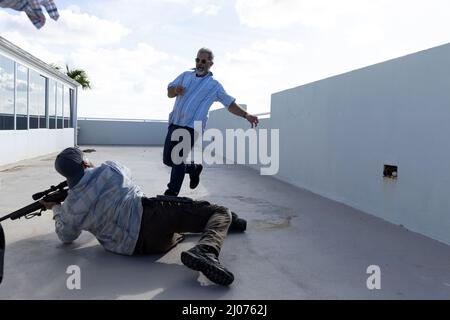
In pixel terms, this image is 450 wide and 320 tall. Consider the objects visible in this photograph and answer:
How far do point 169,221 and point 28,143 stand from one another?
8453mm

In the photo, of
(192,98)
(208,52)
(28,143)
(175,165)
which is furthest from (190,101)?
(28,143)

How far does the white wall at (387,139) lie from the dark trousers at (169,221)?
1902 mm

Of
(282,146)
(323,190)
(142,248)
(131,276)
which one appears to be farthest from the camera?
(282,146)

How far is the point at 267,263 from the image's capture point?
A: 2.57 metres

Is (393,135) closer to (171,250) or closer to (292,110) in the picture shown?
(171,250)

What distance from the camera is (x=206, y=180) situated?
6.69 meters

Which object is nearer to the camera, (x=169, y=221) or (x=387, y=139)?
(x=169, y=221)

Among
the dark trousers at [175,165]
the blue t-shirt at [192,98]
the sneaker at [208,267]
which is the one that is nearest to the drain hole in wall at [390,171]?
the blue t-shirt at [192,98]

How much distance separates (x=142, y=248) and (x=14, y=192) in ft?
10.4

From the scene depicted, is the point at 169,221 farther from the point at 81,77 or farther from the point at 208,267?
the point at 81,77

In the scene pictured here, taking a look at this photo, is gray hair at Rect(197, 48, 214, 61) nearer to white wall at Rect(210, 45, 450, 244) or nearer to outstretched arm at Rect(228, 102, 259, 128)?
outstretched arm at Rect(228, 102, 259, 128)
